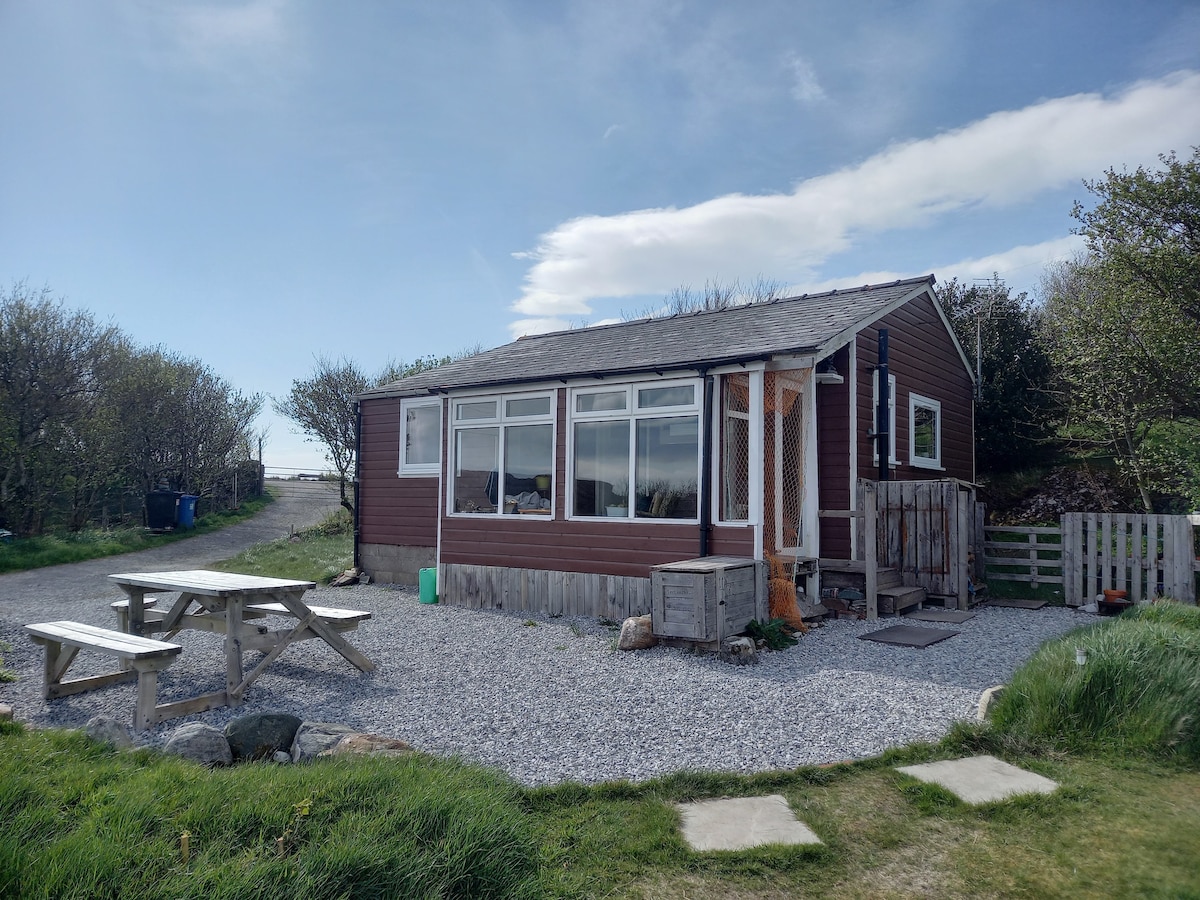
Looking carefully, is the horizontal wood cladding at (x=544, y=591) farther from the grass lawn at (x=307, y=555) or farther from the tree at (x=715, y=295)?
the tree at (x=715, y=295)

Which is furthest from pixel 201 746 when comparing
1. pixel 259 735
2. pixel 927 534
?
pixel 927 534

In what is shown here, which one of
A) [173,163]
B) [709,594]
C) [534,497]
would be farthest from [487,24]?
[709,594]

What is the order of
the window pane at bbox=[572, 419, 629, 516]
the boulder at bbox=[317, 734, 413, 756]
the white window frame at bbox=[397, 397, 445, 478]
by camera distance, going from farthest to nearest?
1. the white window frame at bbox=[397, 397, 445, 478]
2. the window pane at bbox=[572, 419, 629, 516]
3. the boulder at bbox=[317, 734, 413, 756]

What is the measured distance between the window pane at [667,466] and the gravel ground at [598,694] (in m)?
1.61

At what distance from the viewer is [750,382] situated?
8219 millimetres

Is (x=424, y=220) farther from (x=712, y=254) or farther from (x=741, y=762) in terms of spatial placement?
(x=712, y=254)

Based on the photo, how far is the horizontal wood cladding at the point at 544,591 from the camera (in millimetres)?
8891

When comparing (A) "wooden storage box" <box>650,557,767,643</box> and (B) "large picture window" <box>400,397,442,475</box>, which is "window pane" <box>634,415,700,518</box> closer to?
(A) "wooden storage box" <box>650,557,767,643</box>

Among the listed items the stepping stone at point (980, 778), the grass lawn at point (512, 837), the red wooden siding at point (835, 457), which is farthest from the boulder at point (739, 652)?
the red wooden siding at point (835, 457)

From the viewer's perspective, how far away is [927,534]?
9.47 meters

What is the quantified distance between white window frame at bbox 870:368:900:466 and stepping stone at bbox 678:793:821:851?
7.34 m

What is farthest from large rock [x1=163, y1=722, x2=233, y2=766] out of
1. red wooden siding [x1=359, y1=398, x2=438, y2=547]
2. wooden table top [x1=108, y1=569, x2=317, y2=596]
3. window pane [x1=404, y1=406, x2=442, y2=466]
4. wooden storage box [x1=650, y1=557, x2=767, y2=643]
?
window pane [x1=404, y1=406, x2=442, y2=466]

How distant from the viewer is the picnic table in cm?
552

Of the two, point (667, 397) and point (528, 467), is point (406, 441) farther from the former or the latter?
point (667, 397)
